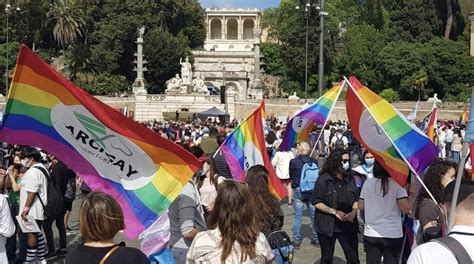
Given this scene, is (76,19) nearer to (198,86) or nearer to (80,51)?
(80,51)

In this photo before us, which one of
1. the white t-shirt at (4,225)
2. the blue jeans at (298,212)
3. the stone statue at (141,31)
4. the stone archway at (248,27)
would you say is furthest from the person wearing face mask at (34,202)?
the stone archway at (248,27)

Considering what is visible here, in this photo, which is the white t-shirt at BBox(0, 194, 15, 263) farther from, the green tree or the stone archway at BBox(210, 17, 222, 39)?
the stone archway at BBox(210, 17, 222, 39)

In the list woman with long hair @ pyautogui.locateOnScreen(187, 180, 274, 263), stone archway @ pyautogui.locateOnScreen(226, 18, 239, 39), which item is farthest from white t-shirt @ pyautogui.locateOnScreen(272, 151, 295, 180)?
stone archway @ pyautogui.locateOnScreen(226, 18, 239, 39)

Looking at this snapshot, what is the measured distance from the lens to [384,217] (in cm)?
592

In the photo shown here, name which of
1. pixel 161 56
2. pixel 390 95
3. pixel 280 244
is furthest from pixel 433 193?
pixel 161 56

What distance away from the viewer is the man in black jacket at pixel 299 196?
30.4 feet

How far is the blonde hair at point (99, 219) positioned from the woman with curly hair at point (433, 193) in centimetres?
221

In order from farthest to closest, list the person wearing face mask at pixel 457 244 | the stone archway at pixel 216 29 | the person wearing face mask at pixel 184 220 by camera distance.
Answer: the stone archway at pixel 216 29 < the person wearing face mask at pixel 184 220 < the person wearing face mask at pixel 457 244

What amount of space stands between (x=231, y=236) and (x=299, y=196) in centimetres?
578

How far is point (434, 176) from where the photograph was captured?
4988mm

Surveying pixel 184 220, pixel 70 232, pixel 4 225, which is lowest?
pixel 70 232

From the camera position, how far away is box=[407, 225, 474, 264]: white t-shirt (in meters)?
2.58

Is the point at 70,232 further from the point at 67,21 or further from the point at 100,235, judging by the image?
the point at 67,21

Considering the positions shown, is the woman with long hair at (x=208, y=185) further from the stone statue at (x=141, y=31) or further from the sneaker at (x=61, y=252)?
the stone statue at (x=141, y=31)
